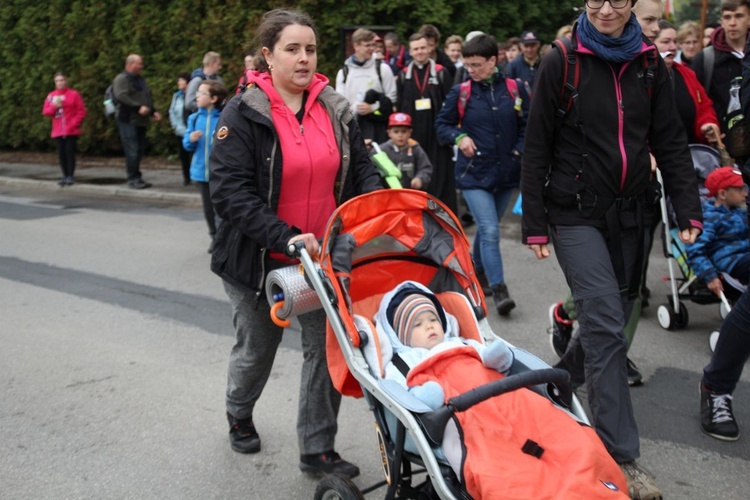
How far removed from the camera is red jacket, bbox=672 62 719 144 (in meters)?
6.12

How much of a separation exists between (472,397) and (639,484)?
123 cm

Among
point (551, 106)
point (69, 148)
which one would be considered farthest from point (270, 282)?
point (69, 148)

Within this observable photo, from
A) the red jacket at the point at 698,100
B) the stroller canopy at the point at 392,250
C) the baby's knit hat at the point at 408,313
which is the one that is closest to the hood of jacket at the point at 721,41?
the red jacket at the point at 698,100

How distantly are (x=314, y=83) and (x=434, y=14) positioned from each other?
1001 cm

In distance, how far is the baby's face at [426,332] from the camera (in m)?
3.59

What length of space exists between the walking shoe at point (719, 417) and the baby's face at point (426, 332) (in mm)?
1762

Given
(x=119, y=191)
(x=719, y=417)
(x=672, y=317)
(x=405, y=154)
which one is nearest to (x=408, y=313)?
(x=719, y=417)

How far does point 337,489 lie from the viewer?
345 centimetres

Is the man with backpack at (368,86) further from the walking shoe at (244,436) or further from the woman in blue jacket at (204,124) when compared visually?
the walking shoe at (244,436)

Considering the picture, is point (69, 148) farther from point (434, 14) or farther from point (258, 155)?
point (258, 155)

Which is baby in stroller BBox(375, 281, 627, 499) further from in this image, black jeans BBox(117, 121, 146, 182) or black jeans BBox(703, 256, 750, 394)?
black jeans BBox(117, 121, 146, 182)

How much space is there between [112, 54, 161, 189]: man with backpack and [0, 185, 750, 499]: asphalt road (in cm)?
593

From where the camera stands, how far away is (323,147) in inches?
153

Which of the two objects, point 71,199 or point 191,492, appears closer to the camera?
point 191,492
